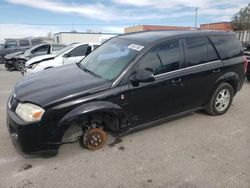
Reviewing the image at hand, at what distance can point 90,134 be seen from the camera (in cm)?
329

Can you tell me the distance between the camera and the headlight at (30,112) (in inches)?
111

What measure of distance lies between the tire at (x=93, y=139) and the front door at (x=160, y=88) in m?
0.53

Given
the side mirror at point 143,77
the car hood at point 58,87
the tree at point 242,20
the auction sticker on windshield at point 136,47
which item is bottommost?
the car hood at point 58,87

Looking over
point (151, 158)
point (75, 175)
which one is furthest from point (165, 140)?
point (75, 175)

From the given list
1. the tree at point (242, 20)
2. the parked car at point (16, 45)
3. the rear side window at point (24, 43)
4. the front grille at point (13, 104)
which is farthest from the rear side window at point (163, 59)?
the tree at point (242, 20)

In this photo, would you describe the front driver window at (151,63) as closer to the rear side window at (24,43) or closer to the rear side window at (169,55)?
the rear side window at (169,55)

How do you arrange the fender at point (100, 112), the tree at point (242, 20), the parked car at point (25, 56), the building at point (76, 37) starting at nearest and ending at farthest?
the fender at point (100, 112) < the parked car at point (25, 56) < the building at point (76, 37) < the tree at point (242, 20)

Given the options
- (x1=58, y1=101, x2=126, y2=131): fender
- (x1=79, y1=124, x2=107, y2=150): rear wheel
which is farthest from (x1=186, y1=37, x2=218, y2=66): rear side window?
(x1=79, y1=124, x2=107, y2=150): rear wheel

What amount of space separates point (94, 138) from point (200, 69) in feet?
7.32

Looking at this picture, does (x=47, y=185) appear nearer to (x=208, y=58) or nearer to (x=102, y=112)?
(x=102, y=112)

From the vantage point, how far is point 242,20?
3922 cm

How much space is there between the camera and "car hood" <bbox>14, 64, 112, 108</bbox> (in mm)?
2926

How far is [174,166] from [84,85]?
5.36 feet

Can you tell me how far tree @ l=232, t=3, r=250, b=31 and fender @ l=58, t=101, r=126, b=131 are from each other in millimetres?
41838
